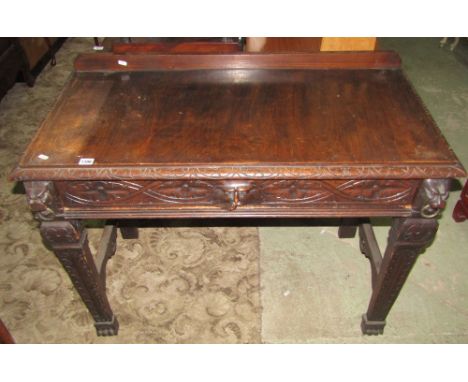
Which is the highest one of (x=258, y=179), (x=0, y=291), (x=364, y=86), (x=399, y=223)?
(x=364, y=86)

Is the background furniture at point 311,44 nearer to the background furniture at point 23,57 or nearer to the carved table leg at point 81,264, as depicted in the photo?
the carved table leg at point 81,264

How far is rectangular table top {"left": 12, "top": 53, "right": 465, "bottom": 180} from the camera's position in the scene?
1217 mm

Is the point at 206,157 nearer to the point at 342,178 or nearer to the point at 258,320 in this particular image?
the point at 342,178

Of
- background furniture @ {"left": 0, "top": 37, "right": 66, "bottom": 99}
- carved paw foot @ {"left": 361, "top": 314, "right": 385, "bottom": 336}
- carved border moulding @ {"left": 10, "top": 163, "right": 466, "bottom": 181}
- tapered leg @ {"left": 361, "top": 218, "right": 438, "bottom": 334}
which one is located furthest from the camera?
background furniture @ {"left": 0, "top": 37, "right": 66, "bottom": 99}

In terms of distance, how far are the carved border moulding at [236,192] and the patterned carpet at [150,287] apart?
0.83m

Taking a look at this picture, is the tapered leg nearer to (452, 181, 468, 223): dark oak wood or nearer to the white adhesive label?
(452, 181, 468, 223): dark oak wood

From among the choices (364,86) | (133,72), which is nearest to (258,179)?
(364,86)

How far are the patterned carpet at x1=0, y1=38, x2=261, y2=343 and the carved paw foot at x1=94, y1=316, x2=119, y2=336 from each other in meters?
0.03

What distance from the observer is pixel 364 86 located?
5.19 feet

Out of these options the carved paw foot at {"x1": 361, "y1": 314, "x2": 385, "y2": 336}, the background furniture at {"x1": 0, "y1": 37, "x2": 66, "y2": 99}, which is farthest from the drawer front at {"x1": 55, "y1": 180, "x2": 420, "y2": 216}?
the background furniture at {"x1": 0, "y1": 37, "x2": 66, "y2": 99}

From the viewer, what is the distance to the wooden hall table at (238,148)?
1.23 meters

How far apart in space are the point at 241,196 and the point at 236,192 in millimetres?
26

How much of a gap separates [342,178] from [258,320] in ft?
3.29

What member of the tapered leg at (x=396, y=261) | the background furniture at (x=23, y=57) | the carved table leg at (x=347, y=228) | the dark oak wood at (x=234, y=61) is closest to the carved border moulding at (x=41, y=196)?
the dark oak wood at (x=234, y=61)
